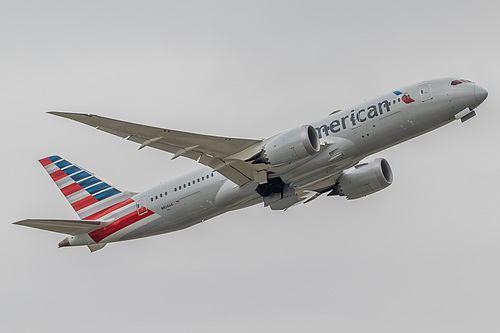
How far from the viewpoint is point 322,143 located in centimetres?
4006

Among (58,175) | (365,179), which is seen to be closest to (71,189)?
(58,175)

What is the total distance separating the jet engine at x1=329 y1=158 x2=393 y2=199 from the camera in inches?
1797

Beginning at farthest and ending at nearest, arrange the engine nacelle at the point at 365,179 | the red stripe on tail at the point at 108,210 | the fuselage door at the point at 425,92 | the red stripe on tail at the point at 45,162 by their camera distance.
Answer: the red stripe on tail at the point at 45,162 < the red stripe on tail at the point at 108,210 < the engine nacelle at the point at 365,179 < the fuselage door at the point at 425,92

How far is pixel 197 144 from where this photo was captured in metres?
40.2

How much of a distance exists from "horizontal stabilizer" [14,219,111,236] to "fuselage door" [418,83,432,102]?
1878 cm

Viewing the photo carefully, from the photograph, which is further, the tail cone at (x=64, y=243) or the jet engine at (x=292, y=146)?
the tail cone at (x=64, y=243)

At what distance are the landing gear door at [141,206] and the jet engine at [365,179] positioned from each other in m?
10.7

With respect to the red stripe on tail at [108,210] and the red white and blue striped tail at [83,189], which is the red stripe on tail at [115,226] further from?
the red white and blue striped tail at [83,189]

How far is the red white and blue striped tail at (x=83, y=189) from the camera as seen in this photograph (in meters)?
48.1

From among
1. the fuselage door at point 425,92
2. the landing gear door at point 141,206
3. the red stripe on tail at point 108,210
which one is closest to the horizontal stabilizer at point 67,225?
Result: the red stripe on tail at point 108,210

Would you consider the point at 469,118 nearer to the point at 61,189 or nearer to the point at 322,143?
the point at 322,143

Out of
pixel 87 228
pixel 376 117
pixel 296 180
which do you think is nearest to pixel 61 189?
pixel 87 228

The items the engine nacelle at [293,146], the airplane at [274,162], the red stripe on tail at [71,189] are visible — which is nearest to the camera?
the engine nacelle at [293,146]

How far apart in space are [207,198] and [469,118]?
13783 millimetres
